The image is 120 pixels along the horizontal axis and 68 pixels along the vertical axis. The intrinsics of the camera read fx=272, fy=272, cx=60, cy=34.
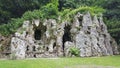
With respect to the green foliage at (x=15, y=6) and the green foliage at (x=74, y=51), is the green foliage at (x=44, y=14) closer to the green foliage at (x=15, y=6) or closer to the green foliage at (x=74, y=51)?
the green foliage at (x=74, y=51)

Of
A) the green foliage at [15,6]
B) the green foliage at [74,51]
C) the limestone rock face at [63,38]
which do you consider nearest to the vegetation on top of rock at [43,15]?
the limestone rock face at [63,38]

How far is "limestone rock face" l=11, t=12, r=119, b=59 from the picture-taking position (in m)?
24.2

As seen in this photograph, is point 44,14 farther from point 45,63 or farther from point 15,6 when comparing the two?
point 45,63

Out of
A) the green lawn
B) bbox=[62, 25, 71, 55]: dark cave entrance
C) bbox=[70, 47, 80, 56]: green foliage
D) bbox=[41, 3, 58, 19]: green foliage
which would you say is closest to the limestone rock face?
bbox=[62, 25, 71, 55]: dark cave entrance

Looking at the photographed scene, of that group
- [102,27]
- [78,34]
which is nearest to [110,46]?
[102,27]

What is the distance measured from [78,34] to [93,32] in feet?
4.98

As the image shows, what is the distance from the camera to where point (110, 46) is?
89.4 ft

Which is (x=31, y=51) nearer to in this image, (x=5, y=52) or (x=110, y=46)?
(x=5, y=52)

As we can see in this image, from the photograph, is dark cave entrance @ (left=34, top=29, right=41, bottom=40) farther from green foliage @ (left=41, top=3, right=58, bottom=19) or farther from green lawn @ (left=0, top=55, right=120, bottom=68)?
green lawn @ (left=0, top=55, right=120, bottom=68)

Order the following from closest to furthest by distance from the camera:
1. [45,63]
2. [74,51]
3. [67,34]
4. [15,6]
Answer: [45,63] → [74,51] → [67,34] → [15,6]

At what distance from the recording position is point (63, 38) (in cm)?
2753

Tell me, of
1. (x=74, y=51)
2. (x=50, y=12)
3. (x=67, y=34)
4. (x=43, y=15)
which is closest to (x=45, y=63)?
(x=74, y=51)

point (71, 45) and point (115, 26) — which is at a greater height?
point (115, 26)

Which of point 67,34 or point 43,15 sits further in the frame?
point 67,34
